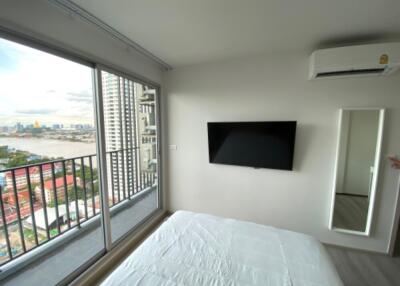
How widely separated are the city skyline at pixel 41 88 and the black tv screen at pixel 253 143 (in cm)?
159

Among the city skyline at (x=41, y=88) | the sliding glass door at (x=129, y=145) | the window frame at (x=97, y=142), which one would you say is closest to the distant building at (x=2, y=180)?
the city skyline at (x=41, y=88)

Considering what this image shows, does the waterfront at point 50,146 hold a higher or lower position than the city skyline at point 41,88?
lower

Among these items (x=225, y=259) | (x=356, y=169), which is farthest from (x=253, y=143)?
(x=225, y=259)

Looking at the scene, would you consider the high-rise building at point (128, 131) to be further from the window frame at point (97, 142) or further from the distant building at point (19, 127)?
the distant building at point (19, 127)

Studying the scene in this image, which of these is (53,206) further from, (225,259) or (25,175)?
(225,259)

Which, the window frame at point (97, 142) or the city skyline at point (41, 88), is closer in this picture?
the window frame at point (97, 142)

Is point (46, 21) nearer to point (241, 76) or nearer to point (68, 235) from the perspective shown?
point (241, 76)

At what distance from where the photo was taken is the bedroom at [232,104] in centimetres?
140

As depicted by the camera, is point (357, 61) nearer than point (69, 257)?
Yes

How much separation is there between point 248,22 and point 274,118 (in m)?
1.18

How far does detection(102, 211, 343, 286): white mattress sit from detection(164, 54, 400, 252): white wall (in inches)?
36.2

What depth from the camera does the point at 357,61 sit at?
5.48 ft

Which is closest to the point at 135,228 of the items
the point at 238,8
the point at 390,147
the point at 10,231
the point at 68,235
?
the point at 68,235

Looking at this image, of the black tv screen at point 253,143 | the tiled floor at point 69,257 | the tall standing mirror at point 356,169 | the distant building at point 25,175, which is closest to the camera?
the tiled floor at point 69,257
